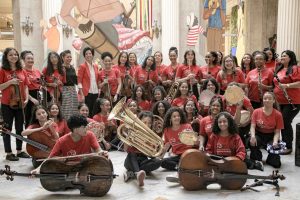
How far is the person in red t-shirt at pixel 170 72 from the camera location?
7771mm

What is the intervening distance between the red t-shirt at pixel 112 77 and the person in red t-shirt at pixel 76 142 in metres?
3.04

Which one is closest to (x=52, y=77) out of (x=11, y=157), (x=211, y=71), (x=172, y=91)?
(x=11, y=157)

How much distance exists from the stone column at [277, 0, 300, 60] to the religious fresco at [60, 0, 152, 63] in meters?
4.23

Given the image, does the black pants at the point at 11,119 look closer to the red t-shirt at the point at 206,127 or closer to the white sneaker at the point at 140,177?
the white sneaker at the point at 140,177

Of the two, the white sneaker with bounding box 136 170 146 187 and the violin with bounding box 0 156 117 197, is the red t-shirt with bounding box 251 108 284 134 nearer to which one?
the white sneaker with bounding box 136 170 146 187

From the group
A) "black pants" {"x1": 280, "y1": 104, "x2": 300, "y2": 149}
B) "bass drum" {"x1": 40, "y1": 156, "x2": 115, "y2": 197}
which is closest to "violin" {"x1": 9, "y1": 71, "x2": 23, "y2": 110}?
"bass drum" {"x1": 40, "y1": 156, "x2": 115, "y2": 197}

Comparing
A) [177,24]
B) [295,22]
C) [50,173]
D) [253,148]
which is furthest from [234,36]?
[50,173]

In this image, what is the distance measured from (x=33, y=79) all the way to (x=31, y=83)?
77 mm

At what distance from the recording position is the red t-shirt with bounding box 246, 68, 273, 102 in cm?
652

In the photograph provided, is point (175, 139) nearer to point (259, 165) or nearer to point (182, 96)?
point (259, 165)

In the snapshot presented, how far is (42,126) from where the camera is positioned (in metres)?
5.55

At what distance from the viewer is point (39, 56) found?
47.0 feet

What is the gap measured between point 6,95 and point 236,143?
144 inches

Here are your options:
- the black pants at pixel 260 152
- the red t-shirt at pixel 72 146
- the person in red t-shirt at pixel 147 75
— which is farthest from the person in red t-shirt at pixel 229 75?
the red t-shirt at pixel 72 146
